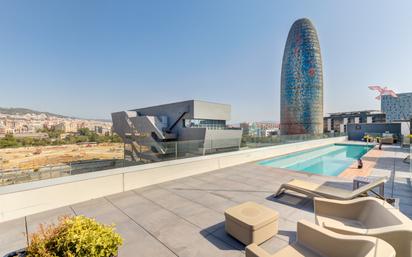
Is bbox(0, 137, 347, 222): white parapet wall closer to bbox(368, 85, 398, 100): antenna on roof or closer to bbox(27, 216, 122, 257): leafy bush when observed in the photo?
bbox(27, 216, 122, 257): leafy bush

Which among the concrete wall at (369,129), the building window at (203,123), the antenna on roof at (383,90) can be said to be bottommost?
the concrete wall at (369,129)

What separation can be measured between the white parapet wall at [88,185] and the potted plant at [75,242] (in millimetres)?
2876

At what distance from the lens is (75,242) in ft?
5.43

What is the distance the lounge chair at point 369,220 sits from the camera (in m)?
1.82

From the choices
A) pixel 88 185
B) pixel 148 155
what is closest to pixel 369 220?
pixel 88 185

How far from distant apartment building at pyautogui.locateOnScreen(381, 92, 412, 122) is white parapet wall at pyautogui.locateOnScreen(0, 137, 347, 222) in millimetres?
55267

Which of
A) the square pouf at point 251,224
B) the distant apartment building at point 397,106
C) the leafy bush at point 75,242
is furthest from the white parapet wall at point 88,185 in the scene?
the distant apartment building at point 397,106

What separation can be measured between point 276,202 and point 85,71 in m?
33.4

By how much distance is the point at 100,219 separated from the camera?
3.69m

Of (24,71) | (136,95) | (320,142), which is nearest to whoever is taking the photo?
(320,142)

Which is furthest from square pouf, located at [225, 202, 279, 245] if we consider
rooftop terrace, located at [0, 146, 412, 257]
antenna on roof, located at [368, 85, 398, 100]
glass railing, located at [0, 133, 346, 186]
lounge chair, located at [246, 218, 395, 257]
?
antenna on roof, located at [368, 85, 398, 100]

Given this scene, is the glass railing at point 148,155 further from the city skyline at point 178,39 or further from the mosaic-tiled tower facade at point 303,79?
the mosaic-tiled tower facade at point 303,79

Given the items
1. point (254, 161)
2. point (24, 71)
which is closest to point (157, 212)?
point (254, 161)

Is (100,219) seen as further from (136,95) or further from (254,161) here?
(136,95)
